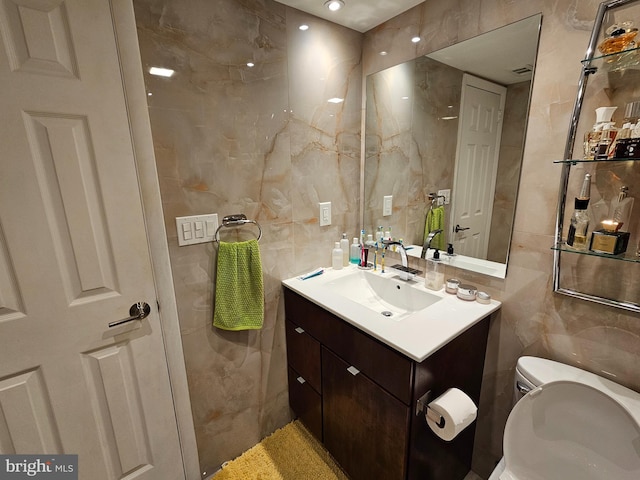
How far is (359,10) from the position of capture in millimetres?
1375

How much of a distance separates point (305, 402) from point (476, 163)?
152cm

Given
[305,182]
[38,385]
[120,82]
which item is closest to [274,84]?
[305,182]

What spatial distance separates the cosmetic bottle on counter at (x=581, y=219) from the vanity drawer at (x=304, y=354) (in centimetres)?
110

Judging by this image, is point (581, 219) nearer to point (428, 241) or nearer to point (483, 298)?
point (483, 298)

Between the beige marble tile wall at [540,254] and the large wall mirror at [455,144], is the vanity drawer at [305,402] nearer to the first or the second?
the beige marble tile wall at [540,254]

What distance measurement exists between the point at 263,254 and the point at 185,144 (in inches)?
23.9

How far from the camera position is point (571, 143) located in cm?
97

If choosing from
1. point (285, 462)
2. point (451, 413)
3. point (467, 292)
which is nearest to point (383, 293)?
point (467, 292)

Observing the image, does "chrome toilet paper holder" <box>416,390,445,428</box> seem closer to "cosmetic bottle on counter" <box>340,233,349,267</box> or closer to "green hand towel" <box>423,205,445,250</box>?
"green hand towel" <box>423,205,445,250</box>

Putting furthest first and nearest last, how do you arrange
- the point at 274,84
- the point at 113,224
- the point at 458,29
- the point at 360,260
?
the point at 360,260
the point at 274,84
the point at 458,29
the point at 113,224

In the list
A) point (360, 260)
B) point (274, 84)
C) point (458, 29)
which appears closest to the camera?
point (458, 29)

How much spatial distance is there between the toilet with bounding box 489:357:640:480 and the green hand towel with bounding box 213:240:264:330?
1094mm

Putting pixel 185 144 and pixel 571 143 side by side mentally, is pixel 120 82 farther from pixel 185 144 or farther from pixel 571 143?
pixel 571 143

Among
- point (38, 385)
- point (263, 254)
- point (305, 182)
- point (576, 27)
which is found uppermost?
point (576, 27)
